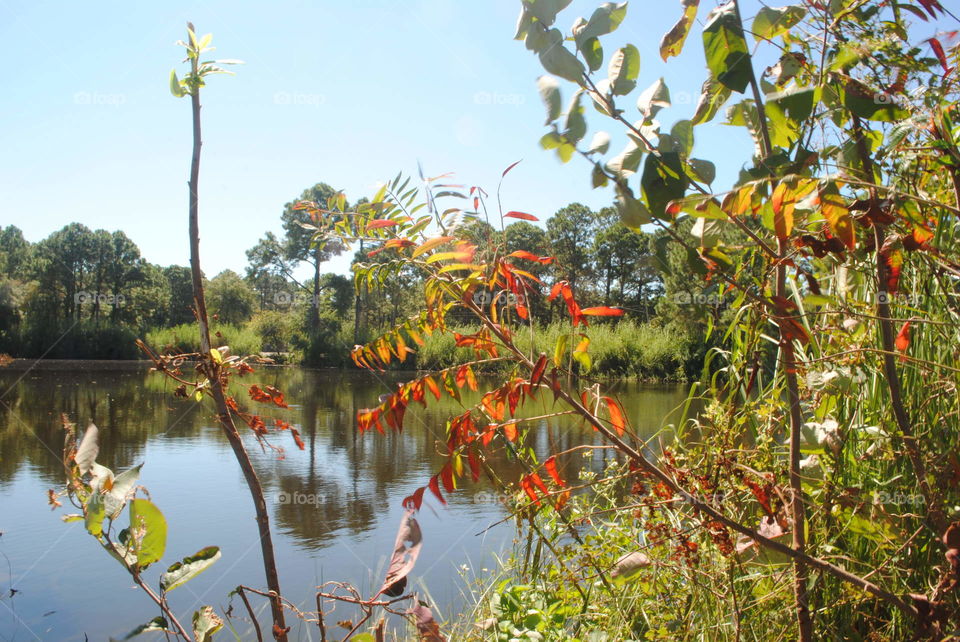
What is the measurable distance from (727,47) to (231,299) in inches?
1260

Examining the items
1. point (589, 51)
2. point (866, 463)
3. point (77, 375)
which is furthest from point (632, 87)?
point (77, 375)

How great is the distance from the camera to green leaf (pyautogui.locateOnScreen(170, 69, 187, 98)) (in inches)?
37.6

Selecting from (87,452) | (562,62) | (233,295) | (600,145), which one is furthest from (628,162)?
(233,295)

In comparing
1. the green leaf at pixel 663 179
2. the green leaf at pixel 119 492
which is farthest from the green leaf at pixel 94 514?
the green leaf at pixel 663 179

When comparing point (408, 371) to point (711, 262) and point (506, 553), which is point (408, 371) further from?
point (711, 262)

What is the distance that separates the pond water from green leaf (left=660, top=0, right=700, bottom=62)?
26.1 inches

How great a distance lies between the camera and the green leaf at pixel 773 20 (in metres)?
0.82

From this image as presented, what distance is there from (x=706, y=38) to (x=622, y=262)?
27.9 metres

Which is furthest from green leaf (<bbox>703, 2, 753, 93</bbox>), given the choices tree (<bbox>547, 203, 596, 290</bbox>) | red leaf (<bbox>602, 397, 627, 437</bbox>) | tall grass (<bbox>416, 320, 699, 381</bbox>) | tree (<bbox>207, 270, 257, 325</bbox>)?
tree (<bbox>207, 270, 257, 325</bbox>)

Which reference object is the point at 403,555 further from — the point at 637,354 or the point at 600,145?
the point at 637,354

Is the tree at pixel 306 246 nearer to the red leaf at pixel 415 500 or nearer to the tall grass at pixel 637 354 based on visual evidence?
the tall grass at pixel 637 354

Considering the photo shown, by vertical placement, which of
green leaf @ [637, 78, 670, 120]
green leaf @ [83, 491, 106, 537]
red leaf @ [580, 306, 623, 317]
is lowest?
green leaf @ [83, 491, 106, 537]

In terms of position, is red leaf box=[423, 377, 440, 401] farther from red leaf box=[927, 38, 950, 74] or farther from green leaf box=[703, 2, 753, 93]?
red leaf box=[927, 38, 950, 74]

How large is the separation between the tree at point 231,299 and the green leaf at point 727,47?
30.3 m
